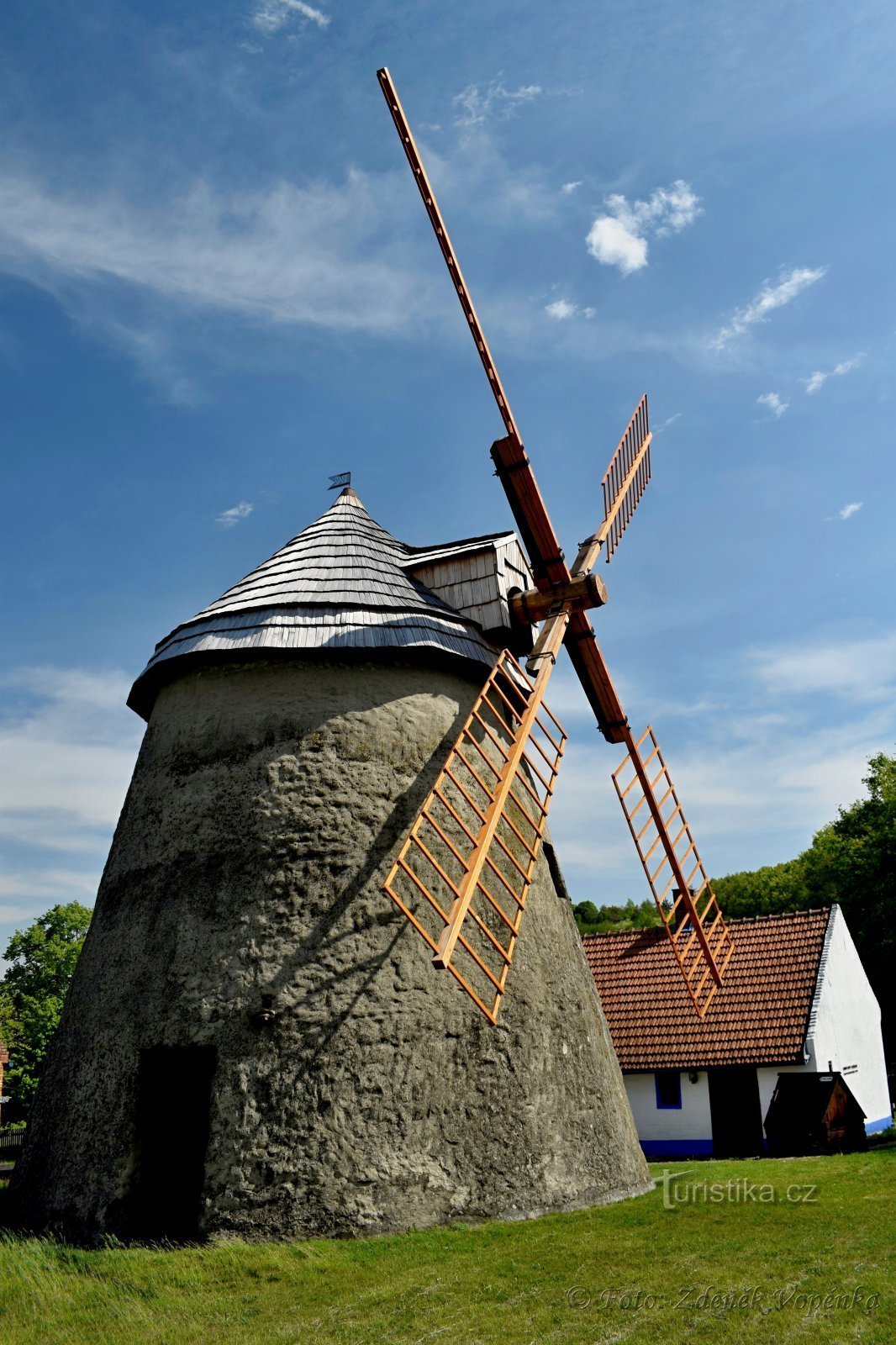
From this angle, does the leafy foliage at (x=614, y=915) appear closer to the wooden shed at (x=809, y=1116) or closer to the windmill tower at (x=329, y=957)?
the wooden shed at (x=809, y=1116)

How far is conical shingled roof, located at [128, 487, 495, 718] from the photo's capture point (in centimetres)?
866

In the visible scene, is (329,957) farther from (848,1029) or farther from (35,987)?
(35,987)

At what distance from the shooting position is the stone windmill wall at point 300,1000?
697 cm

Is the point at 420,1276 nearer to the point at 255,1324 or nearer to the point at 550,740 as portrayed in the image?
the point at 255,1324

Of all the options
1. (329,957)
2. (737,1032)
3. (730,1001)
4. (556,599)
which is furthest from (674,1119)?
(329,957)

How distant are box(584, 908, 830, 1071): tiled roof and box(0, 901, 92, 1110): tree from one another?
20.4 meters

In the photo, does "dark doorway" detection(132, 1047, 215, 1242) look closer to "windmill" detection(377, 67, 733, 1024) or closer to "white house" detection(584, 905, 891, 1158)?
"windmill" detection(377, 67, 733, 1024)

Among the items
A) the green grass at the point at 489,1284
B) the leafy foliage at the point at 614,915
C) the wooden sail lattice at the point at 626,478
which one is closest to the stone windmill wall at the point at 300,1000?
the green grass at the point at 489,1284

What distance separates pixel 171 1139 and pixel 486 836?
345cm

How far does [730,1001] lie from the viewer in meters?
14.6

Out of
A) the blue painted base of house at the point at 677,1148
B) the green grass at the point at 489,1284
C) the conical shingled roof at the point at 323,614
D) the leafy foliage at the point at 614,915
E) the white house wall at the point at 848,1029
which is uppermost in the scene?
the leafy foliage at the point at 614,915

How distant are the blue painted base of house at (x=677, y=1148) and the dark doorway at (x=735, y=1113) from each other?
0.14 m

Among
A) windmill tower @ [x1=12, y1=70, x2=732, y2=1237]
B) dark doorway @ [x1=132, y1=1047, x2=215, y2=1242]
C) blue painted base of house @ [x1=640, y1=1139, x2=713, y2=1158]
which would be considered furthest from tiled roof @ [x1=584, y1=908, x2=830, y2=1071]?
dark doorway @ [x1=132, y1=1047, x2=215, y2=1242]

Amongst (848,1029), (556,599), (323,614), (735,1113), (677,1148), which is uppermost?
(556,599)
